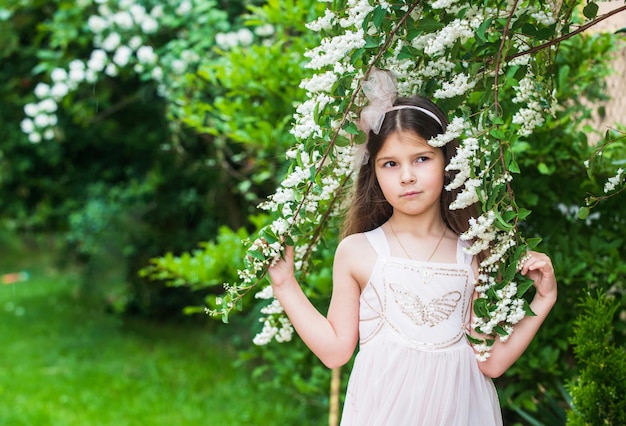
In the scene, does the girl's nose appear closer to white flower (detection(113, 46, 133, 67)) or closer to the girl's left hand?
the girl's left hand

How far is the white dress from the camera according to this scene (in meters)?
1.81

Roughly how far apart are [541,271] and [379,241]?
0.41 metres

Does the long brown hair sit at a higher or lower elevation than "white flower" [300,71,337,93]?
lower

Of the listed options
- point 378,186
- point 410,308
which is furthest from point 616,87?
point 410,308

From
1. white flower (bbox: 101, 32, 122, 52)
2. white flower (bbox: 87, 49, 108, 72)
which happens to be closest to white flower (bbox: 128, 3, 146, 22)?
white flower (bbox: 101, 32, 122, 52)

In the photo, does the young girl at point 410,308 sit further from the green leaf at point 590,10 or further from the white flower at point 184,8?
the white flower at point 184,8

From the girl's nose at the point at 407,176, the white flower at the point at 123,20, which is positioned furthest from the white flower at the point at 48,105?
the girl's nose at the point at 407,176

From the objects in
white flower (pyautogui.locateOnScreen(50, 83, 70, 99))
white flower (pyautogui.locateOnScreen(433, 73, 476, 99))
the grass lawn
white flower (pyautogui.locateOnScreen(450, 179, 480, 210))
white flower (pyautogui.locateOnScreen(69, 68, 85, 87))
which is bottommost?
the grass lawn

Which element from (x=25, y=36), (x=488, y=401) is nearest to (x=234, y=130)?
(x=488, y=401)

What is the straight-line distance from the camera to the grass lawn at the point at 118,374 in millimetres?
4629

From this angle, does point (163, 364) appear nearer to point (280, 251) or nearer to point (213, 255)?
point (213, 255)

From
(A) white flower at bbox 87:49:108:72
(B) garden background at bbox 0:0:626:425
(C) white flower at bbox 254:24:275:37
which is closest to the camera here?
(B) garden background at bbox 0:0:626:425

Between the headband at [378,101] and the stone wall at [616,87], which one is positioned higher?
the stone wall at [616,87]

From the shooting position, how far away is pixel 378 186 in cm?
206
